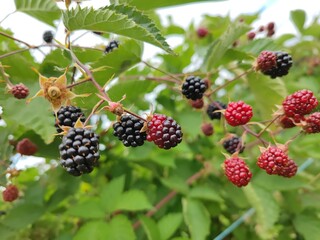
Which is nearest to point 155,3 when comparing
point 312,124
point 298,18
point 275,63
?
point 275,63

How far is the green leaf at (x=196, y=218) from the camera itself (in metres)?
1.89

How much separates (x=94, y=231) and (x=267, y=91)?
3.11 feet

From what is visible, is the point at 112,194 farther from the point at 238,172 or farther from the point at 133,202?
the point at 238,172

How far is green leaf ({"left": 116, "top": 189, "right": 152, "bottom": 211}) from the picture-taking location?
195 cm

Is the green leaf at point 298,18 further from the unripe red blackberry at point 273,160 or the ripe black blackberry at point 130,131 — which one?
the ripe black blackberry at point 130,131

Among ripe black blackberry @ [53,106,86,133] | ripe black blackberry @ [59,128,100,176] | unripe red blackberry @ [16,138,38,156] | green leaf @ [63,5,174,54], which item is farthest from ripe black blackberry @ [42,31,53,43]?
ripe black blackberry @ [59,128,100,176]

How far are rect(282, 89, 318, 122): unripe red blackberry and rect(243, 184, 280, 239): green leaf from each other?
2.30 ft

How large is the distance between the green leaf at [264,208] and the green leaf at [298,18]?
1.36 meters

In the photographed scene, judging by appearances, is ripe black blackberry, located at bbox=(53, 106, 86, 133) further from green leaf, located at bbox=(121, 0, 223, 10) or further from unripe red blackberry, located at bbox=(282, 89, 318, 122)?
unripe red blackberry, located at bbox=(282, 89, 318, 122)

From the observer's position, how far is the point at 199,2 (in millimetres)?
1586

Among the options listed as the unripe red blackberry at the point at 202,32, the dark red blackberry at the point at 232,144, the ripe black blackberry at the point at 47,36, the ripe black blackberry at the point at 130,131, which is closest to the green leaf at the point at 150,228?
the dark red blackberry at the point at 232,144

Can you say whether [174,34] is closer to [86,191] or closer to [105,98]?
[86,191]

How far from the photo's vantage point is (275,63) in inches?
61.9

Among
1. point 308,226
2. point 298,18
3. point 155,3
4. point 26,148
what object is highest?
point 298,18
